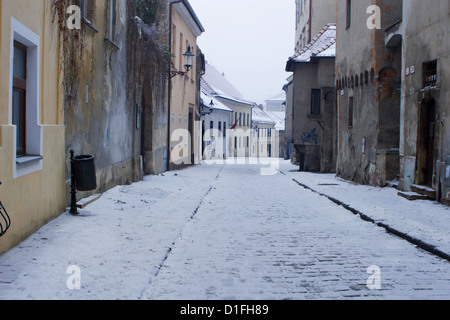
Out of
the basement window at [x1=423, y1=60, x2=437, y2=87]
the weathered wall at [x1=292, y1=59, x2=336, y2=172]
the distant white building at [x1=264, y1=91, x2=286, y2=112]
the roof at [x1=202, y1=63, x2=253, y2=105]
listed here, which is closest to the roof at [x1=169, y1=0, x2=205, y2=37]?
the weathered wall at [x1=292, y1=59, x2=336, y2=172]

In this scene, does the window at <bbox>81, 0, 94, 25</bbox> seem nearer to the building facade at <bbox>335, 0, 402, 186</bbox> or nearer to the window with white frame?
the window with white frame

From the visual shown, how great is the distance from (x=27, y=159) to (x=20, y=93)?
99 centimetres

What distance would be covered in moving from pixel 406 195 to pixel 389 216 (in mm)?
2919

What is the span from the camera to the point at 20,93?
7.14m

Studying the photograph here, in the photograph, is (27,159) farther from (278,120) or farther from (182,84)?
(278,120)

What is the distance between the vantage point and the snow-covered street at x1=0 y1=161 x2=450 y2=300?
16.1 feet

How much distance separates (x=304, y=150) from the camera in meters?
25.6

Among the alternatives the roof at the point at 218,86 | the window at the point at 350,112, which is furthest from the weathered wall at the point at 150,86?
Answer: the roof at the point at 218,86

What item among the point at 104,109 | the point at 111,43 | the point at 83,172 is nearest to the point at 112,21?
the point at 111,43

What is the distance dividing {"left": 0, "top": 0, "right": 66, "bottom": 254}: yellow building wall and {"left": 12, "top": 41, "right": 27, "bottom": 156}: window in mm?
264
